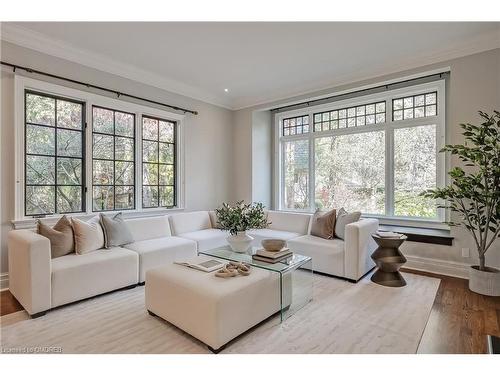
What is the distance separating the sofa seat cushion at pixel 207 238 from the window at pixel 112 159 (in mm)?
1025

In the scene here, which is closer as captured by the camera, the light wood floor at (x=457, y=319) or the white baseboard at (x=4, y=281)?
the light wood floor at (x=457, y=319)

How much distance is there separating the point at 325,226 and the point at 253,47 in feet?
8.06

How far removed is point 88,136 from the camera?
143 inches

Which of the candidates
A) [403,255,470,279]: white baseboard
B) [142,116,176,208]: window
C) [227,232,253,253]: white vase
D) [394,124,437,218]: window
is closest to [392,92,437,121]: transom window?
[394,124,437,218]: window

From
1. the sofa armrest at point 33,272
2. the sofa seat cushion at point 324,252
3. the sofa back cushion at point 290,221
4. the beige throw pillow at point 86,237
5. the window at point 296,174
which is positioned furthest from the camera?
the window at point 296,174

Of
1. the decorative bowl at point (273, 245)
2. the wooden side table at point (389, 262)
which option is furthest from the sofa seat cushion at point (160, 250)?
the wooden side table at point (389, 262)

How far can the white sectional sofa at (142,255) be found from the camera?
238 centimetres

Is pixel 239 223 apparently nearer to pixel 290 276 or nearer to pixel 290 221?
pixel 290 276

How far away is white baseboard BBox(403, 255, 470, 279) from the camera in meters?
3.34

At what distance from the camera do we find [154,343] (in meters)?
1.96

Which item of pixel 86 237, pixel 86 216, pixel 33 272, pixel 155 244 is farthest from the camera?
pixel 86 216

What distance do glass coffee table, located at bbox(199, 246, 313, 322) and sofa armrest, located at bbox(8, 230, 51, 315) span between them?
1.42m

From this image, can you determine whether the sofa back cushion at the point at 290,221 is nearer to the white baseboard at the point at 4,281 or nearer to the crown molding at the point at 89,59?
the crown molding at the point at 89,59

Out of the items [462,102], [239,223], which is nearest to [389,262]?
[239,223]
